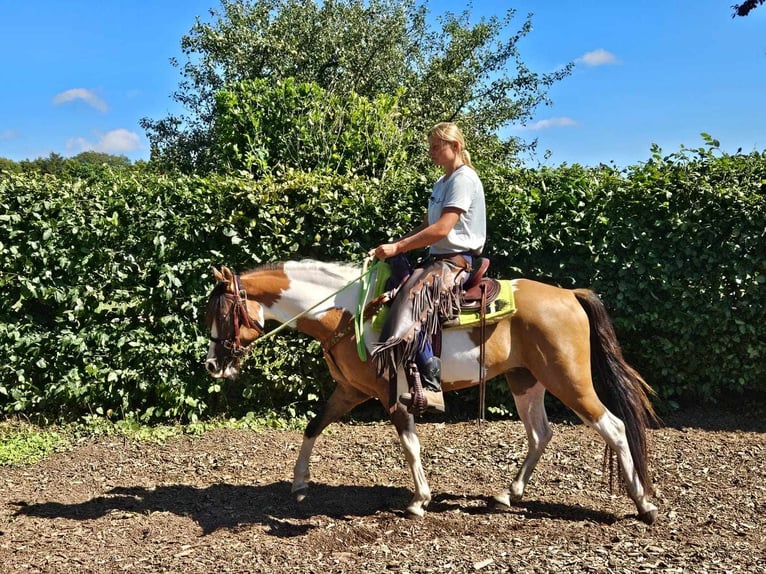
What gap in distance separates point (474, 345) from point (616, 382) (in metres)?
1.03

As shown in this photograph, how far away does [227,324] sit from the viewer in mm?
4391

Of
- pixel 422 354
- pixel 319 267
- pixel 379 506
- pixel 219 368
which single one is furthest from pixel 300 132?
pixel 379 506

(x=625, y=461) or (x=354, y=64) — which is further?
(x=354, y=64)

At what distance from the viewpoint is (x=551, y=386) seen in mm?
4410

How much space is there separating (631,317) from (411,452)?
3106mm

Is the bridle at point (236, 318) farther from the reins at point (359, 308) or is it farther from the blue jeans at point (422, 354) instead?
the blue jeans at point (422, 354)

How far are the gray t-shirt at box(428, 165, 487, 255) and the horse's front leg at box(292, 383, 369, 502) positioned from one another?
120 centimetres

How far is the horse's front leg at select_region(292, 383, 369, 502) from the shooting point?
4824 millimetres

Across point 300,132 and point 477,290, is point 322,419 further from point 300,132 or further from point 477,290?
point 300,132

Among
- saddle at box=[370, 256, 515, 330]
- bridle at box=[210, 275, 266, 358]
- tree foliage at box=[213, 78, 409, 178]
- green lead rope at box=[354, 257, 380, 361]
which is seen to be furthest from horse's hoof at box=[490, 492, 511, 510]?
tree foliage at box=[213, 78, 409, 178]

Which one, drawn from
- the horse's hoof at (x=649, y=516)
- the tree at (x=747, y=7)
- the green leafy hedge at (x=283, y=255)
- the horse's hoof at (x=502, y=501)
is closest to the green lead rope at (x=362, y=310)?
the horse's hoof at (x=502, y=501)

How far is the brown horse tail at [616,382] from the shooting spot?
14.6ft

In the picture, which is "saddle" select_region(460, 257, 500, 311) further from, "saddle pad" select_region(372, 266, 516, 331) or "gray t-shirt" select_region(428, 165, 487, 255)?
"gray t-shirt" select_region(428, 165, 487, 255)

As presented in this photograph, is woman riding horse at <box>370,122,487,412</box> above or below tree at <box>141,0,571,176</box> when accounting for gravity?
below
